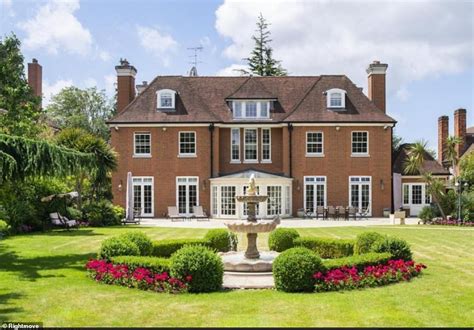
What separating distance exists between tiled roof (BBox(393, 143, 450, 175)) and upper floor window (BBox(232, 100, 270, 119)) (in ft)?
31.0

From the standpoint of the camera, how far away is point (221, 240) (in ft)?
53.1

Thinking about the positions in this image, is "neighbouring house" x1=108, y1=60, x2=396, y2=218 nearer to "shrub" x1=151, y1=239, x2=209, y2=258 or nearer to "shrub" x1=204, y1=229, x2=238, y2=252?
"shrub" x1=204, y1=229, x2=238, y2=252

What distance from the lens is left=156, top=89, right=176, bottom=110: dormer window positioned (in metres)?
34.4

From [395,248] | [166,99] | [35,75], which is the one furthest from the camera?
[35,75]

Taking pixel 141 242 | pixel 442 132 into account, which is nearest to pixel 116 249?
pixel 141 242

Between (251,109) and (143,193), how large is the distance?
343 inches

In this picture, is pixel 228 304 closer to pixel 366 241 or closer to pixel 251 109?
pixel 366 241

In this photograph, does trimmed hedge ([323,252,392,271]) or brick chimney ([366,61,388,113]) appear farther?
brick chimney ([366,61,388,113])

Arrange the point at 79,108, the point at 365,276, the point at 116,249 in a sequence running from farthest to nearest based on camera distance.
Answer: the point at 79,108 → the point at 116,249 → the point at 365,276

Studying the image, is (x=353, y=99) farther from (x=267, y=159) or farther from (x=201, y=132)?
(x=201, y=132)

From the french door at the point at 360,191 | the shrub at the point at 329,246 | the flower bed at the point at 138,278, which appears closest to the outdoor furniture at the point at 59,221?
the shrub at the point at 329,246

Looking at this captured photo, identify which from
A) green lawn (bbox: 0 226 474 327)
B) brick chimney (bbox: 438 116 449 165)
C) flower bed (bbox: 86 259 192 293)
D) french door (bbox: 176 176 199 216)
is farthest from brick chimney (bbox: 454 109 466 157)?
flower bed (bbox: 86 259 192 293)

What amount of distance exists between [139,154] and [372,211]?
49.6 ft

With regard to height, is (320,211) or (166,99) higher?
(166,99)
